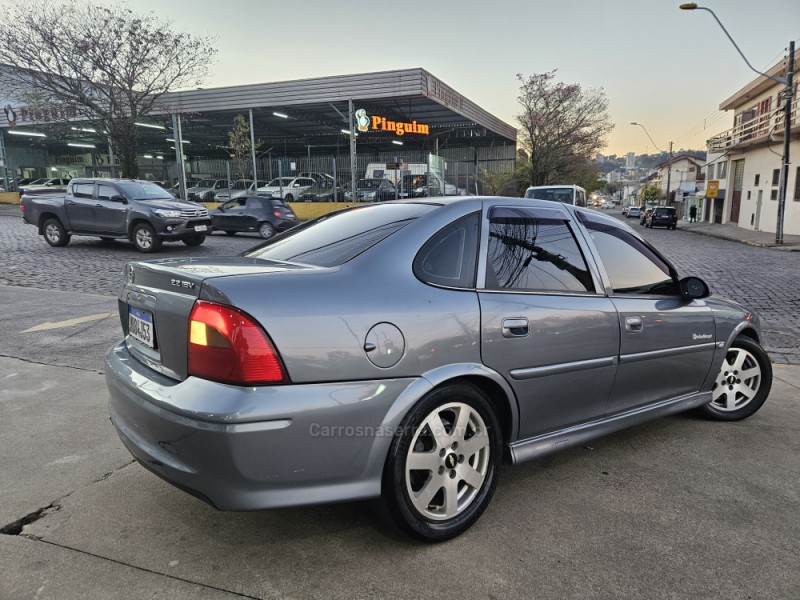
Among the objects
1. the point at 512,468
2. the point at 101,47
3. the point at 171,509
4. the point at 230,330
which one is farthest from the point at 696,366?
the point at 101,47

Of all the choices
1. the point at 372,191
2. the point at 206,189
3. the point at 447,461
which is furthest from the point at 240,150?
the point at 447,461

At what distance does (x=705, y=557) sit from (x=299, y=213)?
85.0 feet

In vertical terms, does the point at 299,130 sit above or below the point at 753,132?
above

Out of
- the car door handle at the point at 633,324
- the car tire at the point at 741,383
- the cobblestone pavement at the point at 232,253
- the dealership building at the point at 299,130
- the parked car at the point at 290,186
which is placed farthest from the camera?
the parked car at the point at 290,186

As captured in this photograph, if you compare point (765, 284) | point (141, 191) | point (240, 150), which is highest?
point (240, 150)

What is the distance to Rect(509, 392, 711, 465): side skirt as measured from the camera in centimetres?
278

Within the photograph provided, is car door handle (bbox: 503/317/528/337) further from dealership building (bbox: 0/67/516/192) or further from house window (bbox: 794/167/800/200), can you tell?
house window (bbox: 794/167/800/200)

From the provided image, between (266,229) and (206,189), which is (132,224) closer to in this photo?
(266,229)

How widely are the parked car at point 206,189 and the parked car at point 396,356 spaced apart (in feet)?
97.9

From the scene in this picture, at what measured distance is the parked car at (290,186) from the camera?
2703cm

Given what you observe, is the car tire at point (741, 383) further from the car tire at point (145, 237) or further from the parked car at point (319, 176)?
the parked car at point (319, 176)

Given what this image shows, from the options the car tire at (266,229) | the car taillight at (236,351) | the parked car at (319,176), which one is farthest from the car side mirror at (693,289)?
the parked car at (319,176)

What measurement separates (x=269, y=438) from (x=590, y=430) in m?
1.81

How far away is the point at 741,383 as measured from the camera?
402 centimetres
